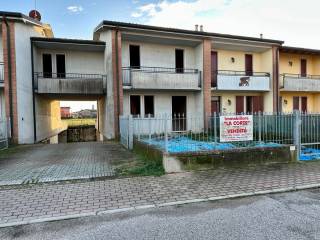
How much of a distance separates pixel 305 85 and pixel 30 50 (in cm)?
2064

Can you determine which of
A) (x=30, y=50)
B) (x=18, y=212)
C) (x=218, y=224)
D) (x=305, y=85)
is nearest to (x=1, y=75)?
(x=30, y=50)

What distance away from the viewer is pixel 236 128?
768 centimetres

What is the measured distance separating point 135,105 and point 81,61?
195 inches

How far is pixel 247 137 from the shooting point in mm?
7793

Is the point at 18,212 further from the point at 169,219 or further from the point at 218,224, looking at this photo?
the point at 218,224

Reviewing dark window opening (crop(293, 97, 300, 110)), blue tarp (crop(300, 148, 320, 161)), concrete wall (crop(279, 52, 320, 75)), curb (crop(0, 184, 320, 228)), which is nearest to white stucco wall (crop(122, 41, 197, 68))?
concrete wall (crop(279, 52, 320, 75))

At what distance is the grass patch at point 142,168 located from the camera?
6.83 metres

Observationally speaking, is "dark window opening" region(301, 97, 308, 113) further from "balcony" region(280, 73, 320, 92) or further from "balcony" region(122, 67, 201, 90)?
A: "balcony" region(122, 67, 201, 90)

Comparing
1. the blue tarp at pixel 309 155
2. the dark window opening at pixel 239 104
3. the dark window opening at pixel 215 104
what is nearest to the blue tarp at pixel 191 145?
the blue tarp at pixel 309 155

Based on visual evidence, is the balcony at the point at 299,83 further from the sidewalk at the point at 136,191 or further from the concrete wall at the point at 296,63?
the sidewalk at the point at 136,191

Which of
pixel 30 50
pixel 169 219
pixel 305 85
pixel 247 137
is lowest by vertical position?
pixel 169 219

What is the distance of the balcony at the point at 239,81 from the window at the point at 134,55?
5698 mm

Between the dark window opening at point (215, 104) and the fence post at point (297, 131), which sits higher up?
the dark window opening at point (215, 104)

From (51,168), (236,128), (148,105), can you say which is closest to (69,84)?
(148,105)
